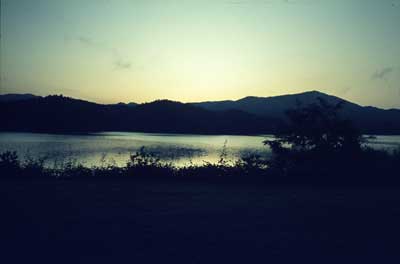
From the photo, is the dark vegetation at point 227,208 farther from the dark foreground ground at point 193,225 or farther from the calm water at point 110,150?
the calm water at point 110,150

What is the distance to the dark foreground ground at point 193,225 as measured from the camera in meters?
4.97

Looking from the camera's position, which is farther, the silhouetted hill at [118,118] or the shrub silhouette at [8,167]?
the silhouetted hill at [118,118]

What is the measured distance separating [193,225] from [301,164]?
771 centimetres

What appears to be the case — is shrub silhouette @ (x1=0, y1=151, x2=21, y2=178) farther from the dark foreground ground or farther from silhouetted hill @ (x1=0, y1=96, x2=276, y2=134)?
silhouetted hill @ (x1=0, y1=96, x2=276, y2=134)

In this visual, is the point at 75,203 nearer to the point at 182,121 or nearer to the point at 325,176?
the point at 325,176

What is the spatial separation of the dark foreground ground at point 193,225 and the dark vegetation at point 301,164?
6.04 feet

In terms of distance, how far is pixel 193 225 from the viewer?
644cm

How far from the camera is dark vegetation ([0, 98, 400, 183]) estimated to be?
12.2 metres

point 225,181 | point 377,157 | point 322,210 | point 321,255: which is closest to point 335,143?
point 377,157

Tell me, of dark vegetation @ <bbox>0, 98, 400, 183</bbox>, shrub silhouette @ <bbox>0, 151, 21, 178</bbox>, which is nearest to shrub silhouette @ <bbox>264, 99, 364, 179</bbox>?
dark vegetation @ <bbox>0, 98, 400, 183</bbox>

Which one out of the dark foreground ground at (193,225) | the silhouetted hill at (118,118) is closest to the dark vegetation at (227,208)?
the dark foreground ground at (193,225)

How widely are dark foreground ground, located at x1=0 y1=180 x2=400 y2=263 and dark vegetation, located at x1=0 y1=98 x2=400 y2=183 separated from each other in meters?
1.84

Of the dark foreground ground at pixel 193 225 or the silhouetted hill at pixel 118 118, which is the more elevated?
the silhouetted hill at pixel 118 118

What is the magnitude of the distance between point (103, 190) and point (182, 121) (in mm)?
81675
